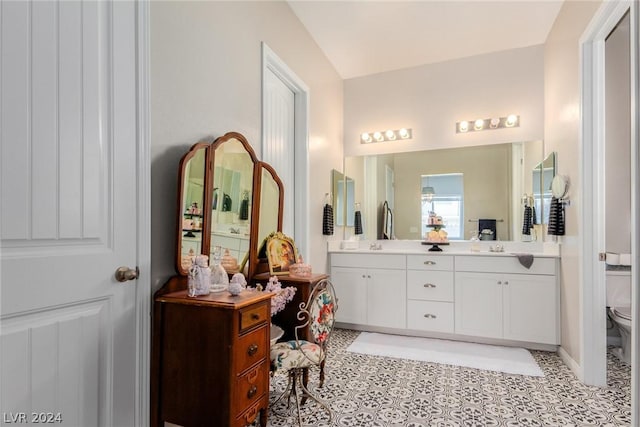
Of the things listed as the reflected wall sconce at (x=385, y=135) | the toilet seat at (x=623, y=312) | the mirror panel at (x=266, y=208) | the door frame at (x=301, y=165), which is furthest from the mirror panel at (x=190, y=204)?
the toilet seat at (x=623, y=312)

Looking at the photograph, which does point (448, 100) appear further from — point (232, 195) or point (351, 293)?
point (232, 195)

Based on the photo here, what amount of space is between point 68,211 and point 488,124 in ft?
12.5

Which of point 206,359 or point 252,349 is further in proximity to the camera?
point 252,349

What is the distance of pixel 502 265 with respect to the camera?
3193 mm

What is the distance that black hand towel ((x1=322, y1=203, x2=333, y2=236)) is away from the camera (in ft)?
11.9

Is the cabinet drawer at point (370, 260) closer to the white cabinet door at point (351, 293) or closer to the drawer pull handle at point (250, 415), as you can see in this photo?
the white cabinet door at point (351, 293)

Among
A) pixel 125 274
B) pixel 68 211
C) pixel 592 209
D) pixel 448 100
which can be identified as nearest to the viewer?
pixel 68 211

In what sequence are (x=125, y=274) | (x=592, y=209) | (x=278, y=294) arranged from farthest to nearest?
(x=592, y=209), (x=278, y=294), (x=125, y=274)

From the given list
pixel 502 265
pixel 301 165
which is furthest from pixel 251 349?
pixel 502 265

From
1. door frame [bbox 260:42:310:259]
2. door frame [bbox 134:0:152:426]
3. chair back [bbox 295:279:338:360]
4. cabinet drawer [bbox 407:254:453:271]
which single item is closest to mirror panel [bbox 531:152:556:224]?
cabinet drawer [bbox 407:254:453:271]

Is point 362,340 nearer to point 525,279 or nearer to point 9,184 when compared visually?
point 525,279

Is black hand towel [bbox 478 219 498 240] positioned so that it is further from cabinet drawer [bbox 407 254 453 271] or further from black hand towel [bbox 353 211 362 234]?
black hand towel [bbox 353 211 362 234]

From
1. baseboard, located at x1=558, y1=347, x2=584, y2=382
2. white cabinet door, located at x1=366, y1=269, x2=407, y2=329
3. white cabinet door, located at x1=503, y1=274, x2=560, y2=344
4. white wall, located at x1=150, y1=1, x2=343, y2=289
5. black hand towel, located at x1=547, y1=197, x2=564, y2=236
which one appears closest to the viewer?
white wall, located at x1=150, y1=1, x2=343, y2=289

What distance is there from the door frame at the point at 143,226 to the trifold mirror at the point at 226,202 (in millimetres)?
162
